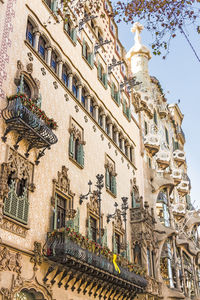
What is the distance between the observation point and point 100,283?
17.9 meters

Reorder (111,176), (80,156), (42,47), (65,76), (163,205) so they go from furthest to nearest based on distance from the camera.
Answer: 1. (163,205)
2. (111,176)
3. (65,76)
4. (80,156)
5. (42,47)

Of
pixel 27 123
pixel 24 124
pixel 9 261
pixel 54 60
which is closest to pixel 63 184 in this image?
pixel 27 123

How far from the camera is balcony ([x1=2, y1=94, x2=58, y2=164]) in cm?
1374

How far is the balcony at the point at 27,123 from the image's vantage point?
13.7m

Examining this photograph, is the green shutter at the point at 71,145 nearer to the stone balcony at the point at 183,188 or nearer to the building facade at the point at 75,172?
the building facade at the point at 75,172

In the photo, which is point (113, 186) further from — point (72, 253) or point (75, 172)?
point (72, 253)

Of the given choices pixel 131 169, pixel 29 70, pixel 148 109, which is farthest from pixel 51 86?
pixel 148 109

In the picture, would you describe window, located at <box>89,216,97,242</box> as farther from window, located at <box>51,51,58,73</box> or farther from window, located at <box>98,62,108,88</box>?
window, located at <box>98,62,108,88</box>

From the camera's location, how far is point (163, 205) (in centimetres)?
3102

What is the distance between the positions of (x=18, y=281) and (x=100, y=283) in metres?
6.11

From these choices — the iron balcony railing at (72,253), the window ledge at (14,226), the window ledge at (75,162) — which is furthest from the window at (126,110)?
the window ledge at (14,226)

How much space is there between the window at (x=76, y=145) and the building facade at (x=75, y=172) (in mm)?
52

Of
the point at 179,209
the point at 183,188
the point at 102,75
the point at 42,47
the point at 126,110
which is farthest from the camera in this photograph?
the point at 183,188

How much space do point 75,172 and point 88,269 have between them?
467 cm
